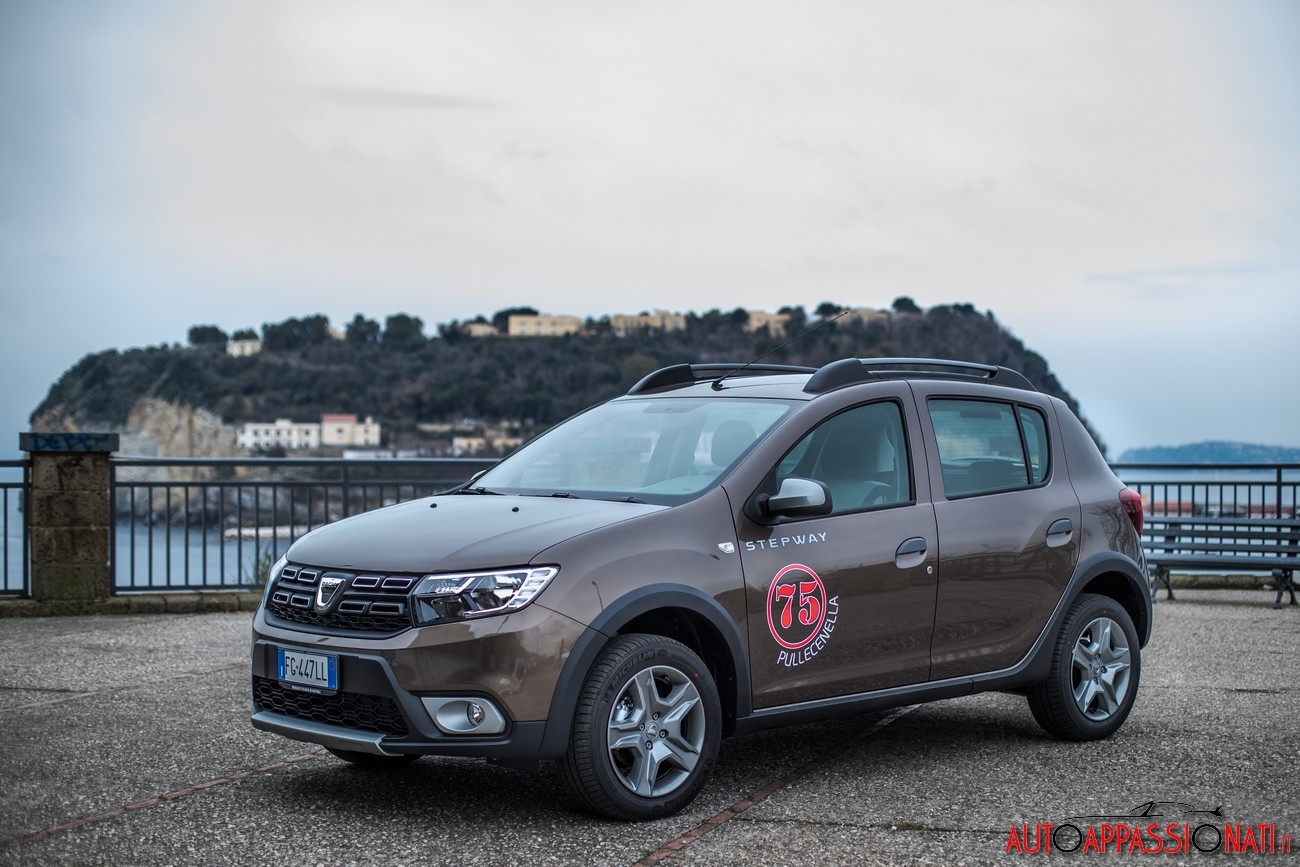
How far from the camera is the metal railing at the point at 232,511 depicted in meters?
11.6

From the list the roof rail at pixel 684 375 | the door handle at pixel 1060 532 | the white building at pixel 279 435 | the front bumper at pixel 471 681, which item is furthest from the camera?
the white building at pixel 279 435

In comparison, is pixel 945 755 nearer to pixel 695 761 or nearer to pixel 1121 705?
pixel 1121 705

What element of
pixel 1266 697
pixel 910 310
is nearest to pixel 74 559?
pixel 1266 697

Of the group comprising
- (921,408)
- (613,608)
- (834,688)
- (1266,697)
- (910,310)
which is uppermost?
(910,310)

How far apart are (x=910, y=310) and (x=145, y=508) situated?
9653 cm

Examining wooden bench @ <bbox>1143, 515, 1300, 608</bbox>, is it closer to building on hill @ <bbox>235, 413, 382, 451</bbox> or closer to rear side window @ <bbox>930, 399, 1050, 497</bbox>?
rear side window @ <bbox>930, 399, 1050, 497</bbox>

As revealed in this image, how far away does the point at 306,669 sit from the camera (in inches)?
194

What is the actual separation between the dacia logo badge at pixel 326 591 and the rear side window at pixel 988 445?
2695mm

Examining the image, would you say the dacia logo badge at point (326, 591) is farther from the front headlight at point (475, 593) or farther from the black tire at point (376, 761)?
the black tire at point (376, 761)

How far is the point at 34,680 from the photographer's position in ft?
27.0

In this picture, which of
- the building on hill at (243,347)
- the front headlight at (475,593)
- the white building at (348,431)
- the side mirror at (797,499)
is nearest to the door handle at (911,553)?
the side mirror at (797,499)

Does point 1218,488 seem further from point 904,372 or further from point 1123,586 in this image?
point 904,372

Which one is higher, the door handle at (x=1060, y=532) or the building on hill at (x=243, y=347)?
the building on hill at (x=243, y=347)

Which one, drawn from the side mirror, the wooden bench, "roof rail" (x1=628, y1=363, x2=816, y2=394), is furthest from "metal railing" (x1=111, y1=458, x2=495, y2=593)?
the side mirror
